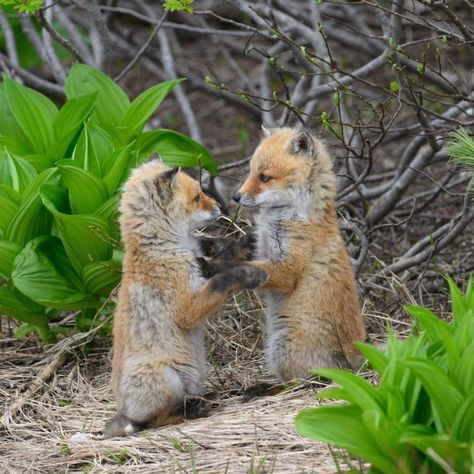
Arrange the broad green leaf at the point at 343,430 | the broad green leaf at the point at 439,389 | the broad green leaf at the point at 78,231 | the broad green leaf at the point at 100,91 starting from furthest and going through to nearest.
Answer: the broad green leaf at the point at 100,91
the broad green leaf at the point at 78,231
the broad green leaf at the point at 343,430
the broad green leaf at the point at 439,389

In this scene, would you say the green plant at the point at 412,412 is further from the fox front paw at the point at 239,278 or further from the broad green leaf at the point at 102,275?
the broad green leaf at the point at 102,275

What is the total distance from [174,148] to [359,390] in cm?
351

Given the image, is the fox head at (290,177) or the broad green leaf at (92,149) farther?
the broad green leaf at (92,149)

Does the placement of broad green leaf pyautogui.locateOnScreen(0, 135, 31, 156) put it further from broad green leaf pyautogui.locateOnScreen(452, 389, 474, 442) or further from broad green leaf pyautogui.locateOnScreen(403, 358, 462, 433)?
broad green leaf pyautogui.locateOnScreen(452, 389, 474, 442)

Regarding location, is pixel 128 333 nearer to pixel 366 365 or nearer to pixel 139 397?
pixel 139 397

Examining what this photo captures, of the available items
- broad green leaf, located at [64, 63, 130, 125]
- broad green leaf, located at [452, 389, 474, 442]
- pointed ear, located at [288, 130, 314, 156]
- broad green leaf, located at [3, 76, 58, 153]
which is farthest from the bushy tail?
broad green leaf, located at [64, 63, 130, 125]

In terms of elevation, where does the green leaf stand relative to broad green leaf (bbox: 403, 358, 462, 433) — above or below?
above

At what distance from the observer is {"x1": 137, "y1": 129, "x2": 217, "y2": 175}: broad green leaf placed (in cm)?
704

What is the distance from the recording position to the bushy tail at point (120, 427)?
5.31 m

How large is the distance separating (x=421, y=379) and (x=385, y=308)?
3.26 metres

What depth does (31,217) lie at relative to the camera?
638cm

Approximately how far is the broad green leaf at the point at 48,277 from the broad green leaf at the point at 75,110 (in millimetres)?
857

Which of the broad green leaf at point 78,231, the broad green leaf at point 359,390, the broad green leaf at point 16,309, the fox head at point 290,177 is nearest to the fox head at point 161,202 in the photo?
the fox head at point 290,177

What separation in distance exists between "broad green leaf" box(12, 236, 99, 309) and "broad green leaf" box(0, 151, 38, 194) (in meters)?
0.43
